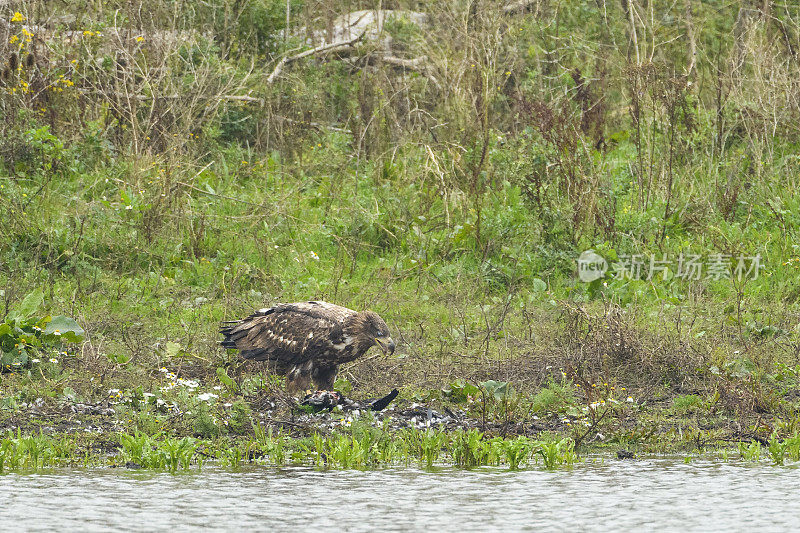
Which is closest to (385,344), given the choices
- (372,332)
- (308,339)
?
(372,332)

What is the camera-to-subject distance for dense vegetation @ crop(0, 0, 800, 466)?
27.3 feet

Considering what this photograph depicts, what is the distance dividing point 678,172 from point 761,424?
5981 mm

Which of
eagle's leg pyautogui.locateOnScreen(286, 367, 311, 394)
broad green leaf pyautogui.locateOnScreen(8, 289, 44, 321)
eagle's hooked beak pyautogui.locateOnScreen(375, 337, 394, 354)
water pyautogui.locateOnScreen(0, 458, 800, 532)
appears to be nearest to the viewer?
water pyautogui.locateOnScreen(0, 458, 800, 532)

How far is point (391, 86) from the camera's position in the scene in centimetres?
1511

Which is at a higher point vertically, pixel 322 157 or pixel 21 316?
pixel 322 157

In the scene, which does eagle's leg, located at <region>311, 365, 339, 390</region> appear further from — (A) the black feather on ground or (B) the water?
(B) the water

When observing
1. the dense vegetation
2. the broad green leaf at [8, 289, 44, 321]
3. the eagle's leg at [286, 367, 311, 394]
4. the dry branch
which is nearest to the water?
the dense vegetation

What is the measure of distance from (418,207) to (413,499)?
7070 mm

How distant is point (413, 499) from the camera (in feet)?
18.8

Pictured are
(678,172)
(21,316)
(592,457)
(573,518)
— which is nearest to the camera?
(573,518)

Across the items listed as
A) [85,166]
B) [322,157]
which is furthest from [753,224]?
[85,166]

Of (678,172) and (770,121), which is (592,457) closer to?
(678,172)

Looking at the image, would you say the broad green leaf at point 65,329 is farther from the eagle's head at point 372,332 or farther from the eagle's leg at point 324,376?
the eagle's head at point 372,332

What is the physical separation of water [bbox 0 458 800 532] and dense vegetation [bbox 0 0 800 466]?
934 millimetres
